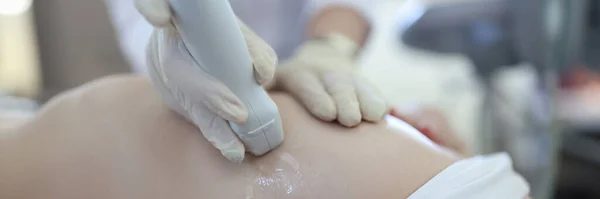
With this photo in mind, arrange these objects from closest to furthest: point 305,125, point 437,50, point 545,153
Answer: point 305,125, point 545,153, point 437,50

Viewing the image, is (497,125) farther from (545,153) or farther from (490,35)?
(545,153)

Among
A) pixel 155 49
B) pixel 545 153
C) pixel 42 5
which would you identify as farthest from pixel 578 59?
pixel 42 5

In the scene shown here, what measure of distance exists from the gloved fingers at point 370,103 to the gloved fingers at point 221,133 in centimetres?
15

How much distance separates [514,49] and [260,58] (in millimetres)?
920

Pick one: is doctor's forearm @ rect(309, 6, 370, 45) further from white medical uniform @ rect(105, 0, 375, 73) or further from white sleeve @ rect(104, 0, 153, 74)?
white sleeve @ rect(104, 0, 153, 74)

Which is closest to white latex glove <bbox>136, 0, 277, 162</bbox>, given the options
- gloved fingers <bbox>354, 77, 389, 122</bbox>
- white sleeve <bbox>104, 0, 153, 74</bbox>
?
gloved fingers <bbox>354, 77, 389, 122</bbox>

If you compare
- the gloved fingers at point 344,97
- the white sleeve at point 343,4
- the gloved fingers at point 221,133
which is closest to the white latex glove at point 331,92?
the gloved fingers at point 344,97

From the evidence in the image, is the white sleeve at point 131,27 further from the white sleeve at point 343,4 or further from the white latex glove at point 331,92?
the white latex glove at point 331,92

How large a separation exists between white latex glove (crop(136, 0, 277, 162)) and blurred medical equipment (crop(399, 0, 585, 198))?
67 cm

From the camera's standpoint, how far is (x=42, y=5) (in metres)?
2.46

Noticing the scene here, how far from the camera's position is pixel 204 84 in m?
0.51

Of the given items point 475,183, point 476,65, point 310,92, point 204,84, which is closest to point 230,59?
point 204,84

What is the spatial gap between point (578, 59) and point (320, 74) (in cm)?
88

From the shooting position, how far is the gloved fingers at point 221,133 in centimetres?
54
